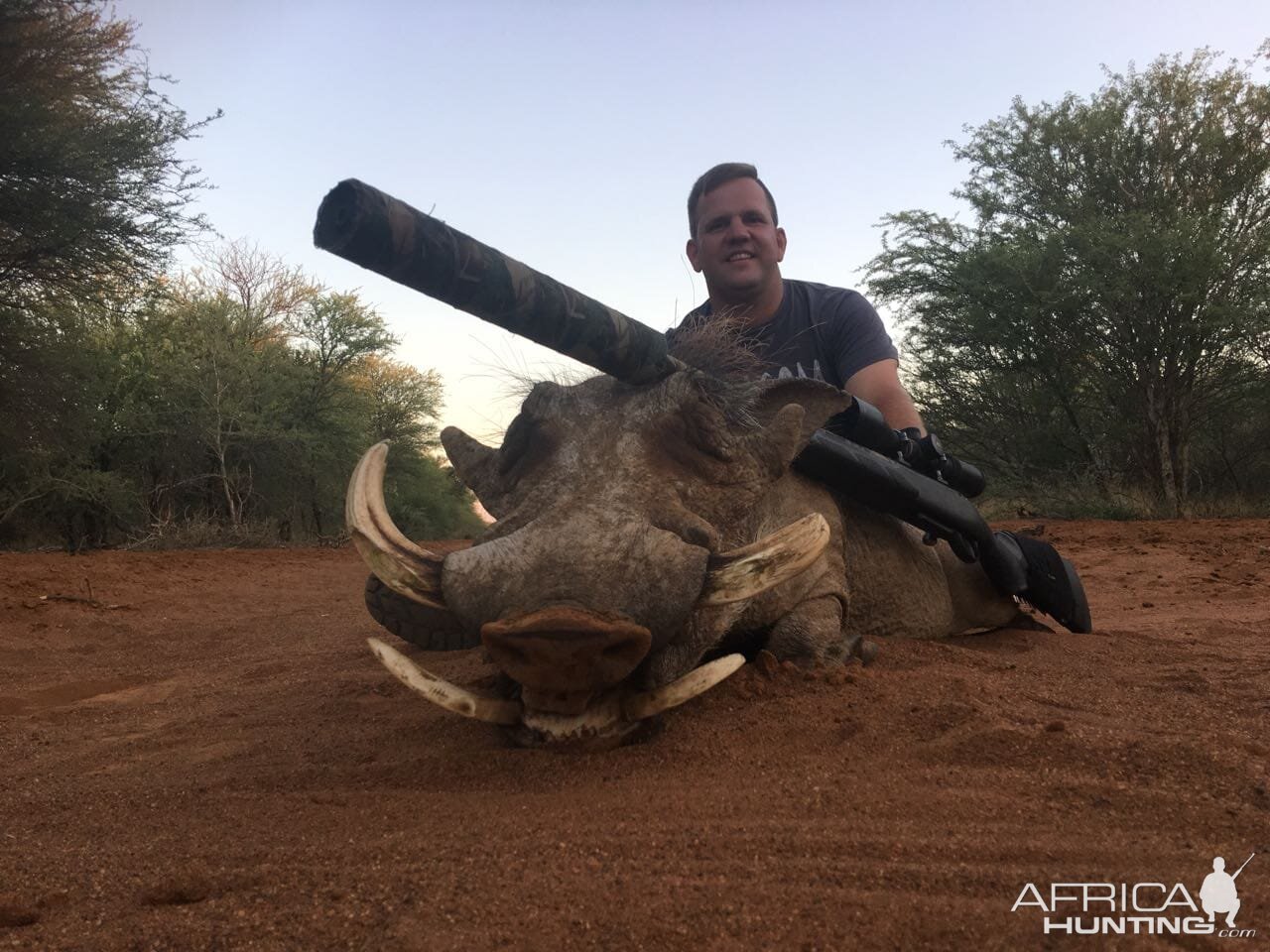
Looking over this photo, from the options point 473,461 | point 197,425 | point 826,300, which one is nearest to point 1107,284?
point 826,300

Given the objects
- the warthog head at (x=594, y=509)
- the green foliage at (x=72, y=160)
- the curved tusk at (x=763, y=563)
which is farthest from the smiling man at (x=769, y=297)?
the green foliage at (x=72, y=160)

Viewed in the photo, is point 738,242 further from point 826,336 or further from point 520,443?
point 520,443

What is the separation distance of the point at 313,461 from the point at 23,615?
42.1ft

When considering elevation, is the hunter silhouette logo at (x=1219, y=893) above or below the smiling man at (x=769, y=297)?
below

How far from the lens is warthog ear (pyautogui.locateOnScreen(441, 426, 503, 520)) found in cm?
282

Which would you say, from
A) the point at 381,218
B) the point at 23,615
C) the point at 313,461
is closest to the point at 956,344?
the point at 313,461

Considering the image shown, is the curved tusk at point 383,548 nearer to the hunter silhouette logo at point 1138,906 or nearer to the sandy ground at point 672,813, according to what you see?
the sandy ground at point 672,813

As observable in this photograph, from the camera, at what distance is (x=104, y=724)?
2969mm

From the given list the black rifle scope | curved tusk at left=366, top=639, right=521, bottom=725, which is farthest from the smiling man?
curved tusk at left=366, top=639, right=521, bottom=725

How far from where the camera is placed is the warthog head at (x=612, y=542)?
5.88 feet

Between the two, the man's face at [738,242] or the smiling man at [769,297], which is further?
the man's face at [738,242]

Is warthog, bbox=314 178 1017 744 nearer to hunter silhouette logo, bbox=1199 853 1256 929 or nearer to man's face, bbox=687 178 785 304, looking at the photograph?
hunter silhouette logo, bbox=1199 853 1256 929

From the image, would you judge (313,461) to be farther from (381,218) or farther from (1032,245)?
(381,218)

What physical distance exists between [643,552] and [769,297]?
304 centimetres
